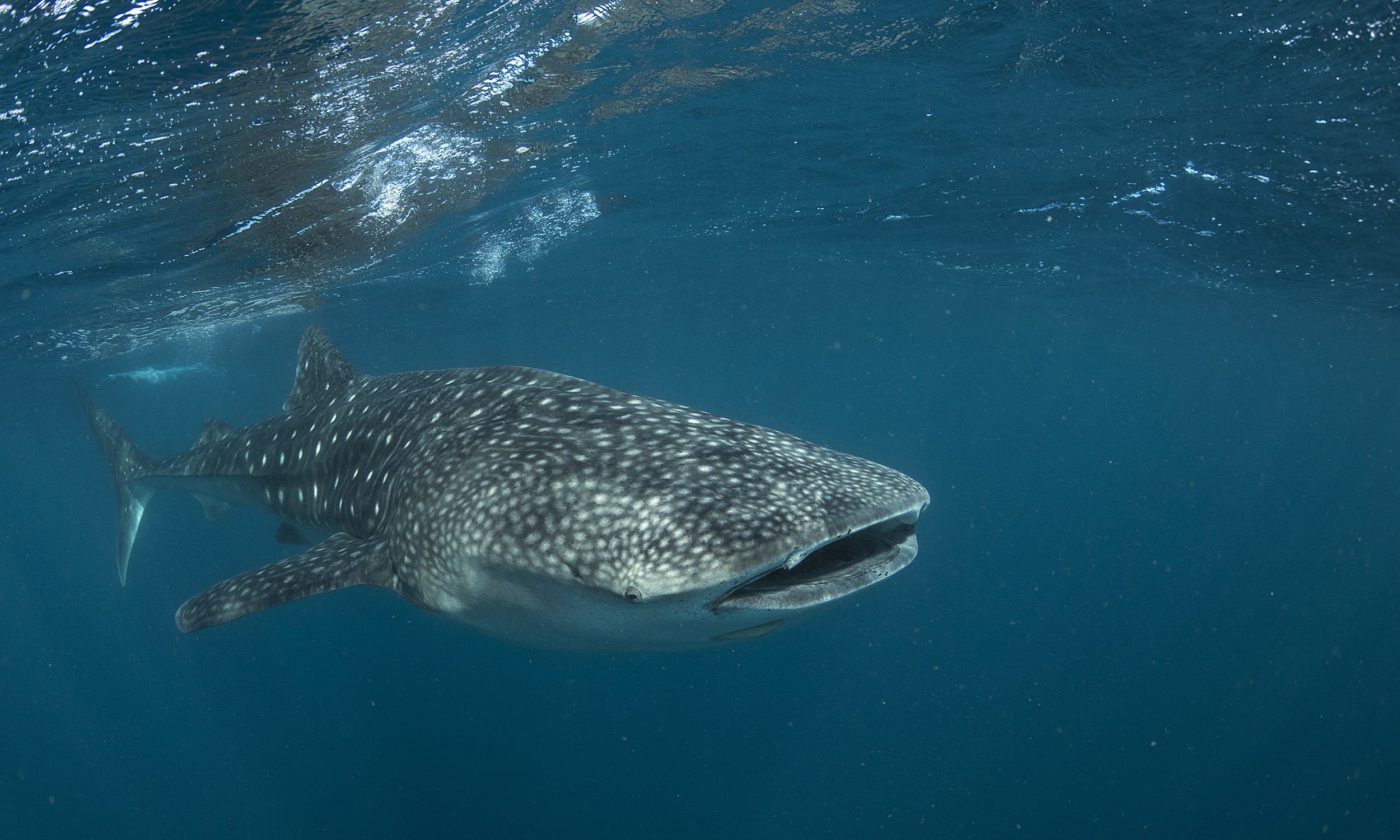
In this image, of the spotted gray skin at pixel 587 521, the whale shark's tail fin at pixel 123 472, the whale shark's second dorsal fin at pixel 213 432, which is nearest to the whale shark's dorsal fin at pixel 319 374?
the whale shark's second dorsal fin at pixel 213 432

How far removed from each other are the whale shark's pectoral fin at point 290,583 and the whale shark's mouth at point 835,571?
231 centimetres

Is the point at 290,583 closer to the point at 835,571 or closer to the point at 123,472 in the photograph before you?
the point at 835,571

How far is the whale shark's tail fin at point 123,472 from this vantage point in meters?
10.0

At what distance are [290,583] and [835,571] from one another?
124 inches

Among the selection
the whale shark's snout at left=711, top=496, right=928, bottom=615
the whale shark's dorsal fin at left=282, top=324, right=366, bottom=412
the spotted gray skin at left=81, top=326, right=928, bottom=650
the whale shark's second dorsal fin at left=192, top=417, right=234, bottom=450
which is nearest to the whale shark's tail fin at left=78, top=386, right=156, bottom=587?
the whale shark's second dorsal fin at left=192, top=417, right=234, bottom=450

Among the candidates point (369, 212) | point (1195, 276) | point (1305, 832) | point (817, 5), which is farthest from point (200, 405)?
point (1305, 832)

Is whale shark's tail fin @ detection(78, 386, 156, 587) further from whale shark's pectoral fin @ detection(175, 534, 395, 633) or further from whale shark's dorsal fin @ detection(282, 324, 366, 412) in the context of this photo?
whale shark's pectoral fin @ detection(175, 534, 395, 633)

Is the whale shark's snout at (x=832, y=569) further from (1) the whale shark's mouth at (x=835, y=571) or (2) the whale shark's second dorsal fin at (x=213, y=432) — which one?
(2) the whale shark's second dorsal fin at (x=213, y=432)

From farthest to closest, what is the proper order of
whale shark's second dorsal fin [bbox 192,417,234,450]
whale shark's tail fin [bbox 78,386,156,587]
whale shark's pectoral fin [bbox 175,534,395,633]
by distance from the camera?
1. whale shark's tail fin [bbox 78,386,156,587]
2. whale shark's second dorsal fin [bbox 192,417,234,450]
3. whale shark's pectoral fin [bbox 175,534,395,633]

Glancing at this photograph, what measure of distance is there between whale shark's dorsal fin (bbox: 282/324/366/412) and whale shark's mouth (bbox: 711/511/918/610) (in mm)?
5239

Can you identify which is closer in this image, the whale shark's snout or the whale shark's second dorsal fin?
the whale shark's snout

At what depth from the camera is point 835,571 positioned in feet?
9.50

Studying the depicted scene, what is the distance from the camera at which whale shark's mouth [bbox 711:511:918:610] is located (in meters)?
2.55

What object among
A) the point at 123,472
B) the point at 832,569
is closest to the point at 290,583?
the point at 832,569
